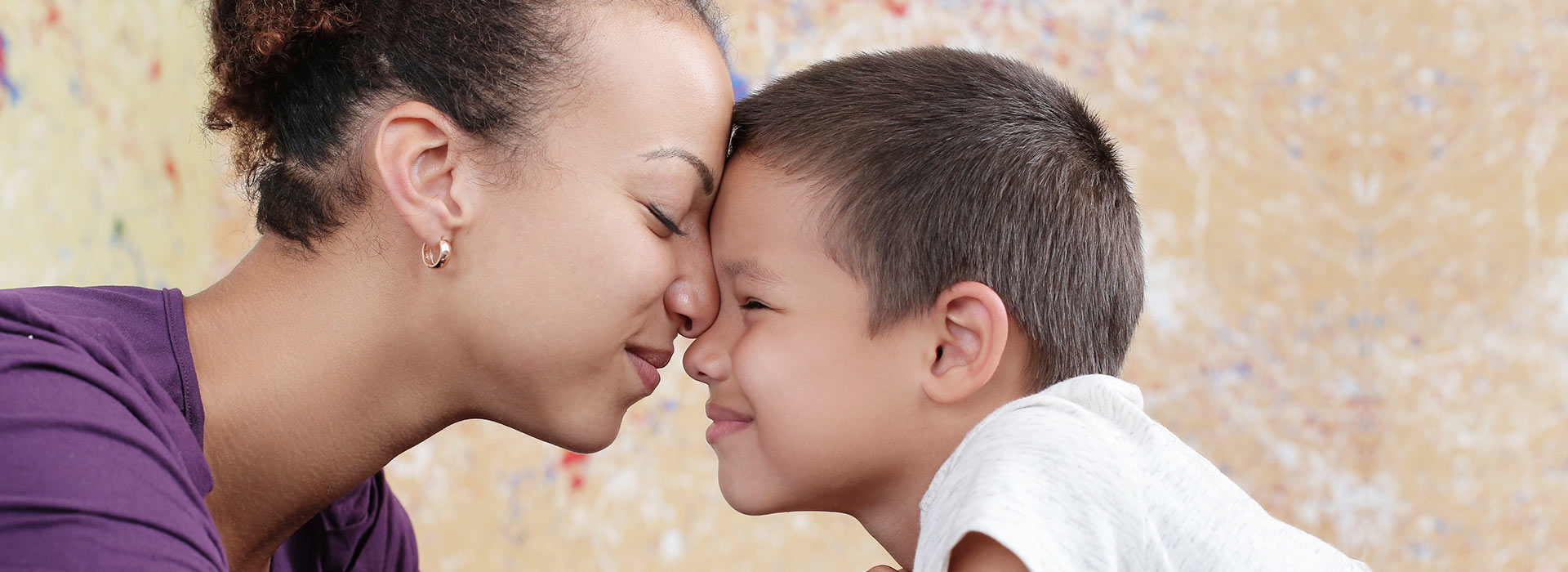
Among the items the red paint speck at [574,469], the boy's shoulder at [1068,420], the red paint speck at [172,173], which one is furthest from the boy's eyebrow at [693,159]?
the red paint speck at [574,469]

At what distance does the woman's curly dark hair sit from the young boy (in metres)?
0.24

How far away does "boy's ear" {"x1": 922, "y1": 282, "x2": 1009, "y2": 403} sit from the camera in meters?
1.15

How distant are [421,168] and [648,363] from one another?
296mm

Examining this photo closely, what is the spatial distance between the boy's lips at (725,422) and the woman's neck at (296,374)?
28 cm

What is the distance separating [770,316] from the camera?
4.03ft

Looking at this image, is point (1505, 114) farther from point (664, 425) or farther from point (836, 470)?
point (836, 470)

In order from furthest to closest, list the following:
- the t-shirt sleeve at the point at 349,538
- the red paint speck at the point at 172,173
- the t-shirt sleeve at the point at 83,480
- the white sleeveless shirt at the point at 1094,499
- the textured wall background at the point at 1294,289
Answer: the textured wall background at the point at 1294,289, the red paint speck at the point at 172,173, the t-shirt sleeve at the point at 349,538, the white sleeveless shirt at the point at 1094,499, the t-shirt sleeve at the point at 83,480

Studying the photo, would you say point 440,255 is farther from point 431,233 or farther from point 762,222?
point 762,222

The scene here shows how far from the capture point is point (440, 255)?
1149 mm

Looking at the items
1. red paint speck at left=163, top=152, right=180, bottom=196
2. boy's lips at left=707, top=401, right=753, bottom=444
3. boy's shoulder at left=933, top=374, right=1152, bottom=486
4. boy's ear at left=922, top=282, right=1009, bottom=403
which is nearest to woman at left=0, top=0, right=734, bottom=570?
boy's lips at left=707, top=401, right=753, bottom=444

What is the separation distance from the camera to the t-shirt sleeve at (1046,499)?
887 millimetres

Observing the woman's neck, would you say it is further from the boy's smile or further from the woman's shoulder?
the boy's smile

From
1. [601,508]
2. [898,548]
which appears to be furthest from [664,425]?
[898,548]

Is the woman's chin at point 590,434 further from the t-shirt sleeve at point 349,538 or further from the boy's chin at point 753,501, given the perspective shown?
the t-shirt sleeve at point 349,538
